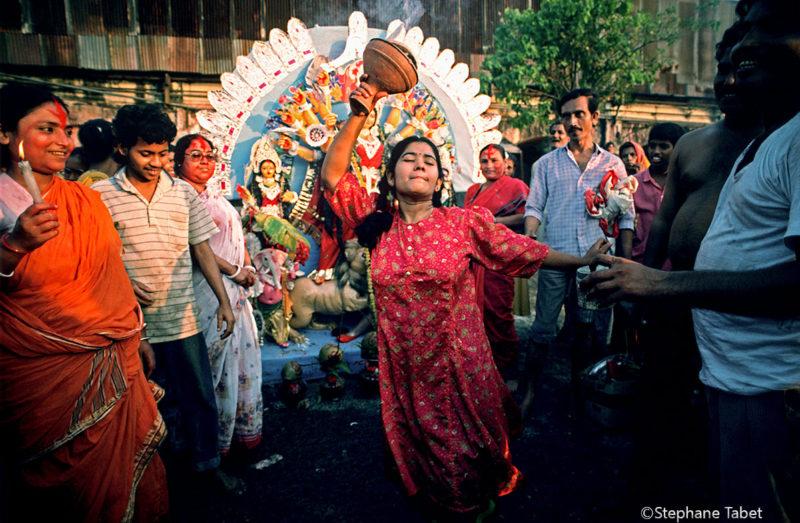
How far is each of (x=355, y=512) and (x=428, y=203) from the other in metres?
1.68

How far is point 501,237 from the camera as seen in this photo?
195 centimetres

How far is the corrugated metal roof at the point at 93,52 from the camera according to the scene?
9.09 m

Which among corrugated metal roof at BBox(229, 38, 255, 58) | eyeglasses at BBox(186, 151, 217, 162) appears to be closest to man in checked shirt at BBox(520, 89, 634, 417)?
eyeglasses at BBox(186, 151, 217, 162)

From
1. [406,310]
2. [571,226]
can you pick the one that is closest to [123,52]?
[571,226]

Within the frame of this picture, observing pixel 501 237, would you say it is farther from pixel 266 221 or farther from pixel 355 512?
pixel 266 221

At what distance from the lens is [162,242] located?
2166mm

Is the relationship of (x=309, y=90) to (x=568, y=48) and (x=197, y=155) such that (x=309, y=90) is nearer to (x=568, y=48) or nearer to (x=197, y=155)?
(x=197, y=155)

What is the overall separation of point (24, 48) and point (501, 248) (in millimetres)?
11855

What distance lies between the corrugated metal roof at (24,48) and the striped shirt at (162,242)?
1004cm

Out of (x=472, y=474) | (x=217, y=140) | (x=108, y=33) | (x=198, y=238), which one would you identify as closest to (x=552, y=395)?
(x=472, y=474)

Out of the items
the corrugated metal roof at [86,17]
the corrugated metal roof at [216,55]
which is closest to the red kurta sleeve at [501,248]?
the corrugated metal roof at [216,55]

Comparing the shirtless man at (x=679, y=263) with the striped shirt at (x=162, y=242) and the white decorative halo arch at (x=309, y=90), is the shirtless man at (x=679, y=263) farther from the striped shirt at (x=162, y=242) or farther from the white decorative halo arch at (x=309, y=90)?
the white decorative halo arch at (x=309, y=90)

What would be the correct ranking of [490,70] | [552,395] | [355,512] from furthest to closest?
[490,70] < [552,395] < [355,512]

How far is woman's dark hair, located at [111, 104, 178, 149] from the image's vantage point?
6.64 feet
